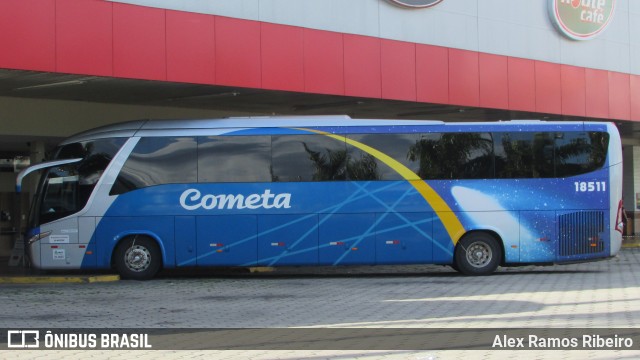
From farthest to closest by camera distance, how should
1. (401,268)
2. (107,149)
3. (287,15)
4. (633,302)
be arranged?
(401,268) < (287,15) < (107,149) < (633,302)

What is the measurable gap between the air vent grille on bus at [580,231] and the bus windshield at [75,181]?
9.88 meters

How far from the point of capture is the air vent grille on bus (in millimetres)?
17766

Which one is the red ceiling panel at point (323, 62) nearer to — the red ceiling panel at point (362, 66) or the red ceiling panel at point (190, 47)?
the red ceiling panel at point (362, 66)

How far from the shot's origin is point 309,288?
51.8 feet

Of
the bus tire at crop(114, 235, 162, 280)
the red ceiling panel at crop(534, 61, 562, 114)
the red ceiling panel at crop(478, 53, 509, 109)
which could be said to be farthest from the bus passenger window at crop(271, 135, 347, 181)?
the red ceiling panel at crop(534, 61, 562, 114)

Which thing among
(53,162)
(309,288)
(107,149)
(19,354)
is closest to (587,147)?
(309,288)

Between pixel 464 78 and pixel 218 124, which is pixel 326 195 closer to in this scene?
pixel 218 124

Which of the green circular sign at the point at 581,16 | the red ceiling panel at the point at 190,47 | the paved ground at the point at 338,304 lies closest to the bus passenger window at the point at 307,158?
the red ceiling panel at the point at 190,47

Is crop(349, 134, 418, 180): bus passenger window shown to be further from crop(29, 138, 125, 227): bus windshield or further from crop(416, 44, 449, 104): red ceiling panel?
crop(29, 138, 125, 227): bus windshield

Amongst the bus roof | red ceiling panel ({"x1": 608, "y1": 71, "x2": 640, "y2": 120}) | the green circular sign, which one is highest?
the green circular sign

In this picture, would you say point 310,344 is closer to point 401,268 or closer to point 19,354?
point 19,354

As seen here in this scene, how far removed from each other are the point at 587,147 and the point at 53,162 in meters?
11.7

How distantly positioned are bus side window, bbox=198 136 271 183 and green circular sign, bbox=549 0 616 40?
499 inches

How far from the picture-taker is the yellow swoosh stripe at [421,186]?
17.5m
